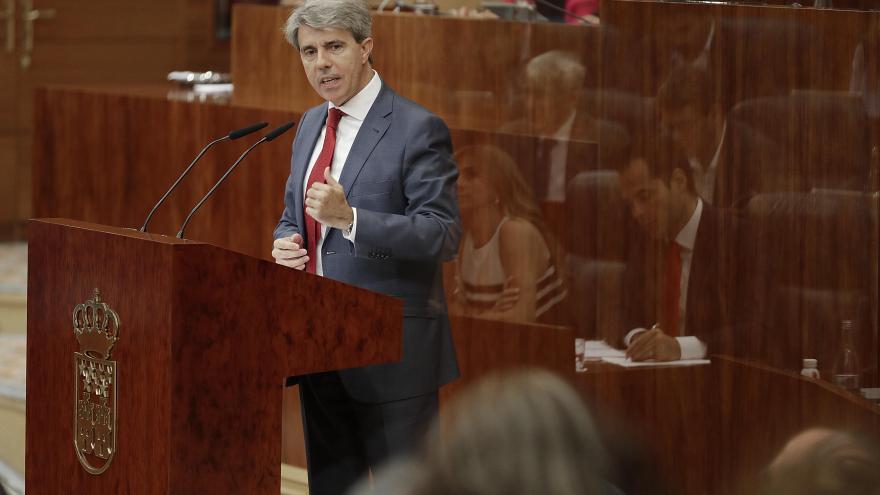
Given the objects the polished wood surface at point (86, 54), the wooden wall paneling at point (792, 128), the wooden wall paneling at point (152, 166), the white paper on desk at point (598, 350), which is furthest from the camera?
the polished wood surface at point (86, 54)

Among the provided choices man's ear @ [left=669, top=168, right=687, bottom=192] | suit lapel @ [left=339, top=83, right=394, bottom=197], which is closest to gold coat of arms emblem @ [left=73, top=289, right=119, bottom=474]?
suit lapel @ [left=339, top=83, right=394, bottom=197]

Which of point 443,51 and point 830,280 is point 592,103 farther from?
point 830,280

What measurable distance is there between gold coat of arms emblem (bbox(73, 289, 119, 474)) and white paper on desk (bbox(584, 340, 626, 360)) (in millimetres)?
1037

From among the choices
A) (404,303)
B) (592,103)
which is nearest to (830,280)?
(592,103)

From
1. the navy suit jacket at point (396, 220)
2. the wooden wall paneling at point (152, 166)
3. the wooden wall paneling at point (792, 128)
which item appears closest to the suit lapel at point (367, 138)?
the navy suit jacket at point (396, 220)

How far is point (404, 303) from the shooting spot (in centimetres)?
231

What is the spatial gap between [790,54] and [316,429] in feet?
3.73

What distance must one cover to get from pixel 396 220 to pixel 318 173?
19 centimetres

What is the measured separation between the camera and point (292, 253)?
88.0 inches

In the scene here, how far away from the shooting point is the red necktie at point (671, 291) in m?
2.67

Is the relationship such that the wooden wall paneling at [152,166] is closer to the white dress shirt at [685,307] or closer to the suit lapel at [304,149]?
the suit lapel at [304,149]

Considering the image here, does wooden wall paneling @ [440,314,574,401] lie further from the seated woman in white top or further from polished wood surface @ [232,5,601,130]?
polished wood surface @ [232,5,601,130]

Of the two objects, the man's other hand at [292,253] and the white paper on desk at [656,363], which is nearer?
the man's other hand at [292,253]

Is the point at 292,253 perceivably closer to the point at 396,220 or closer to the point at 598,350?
the point at 396,220
